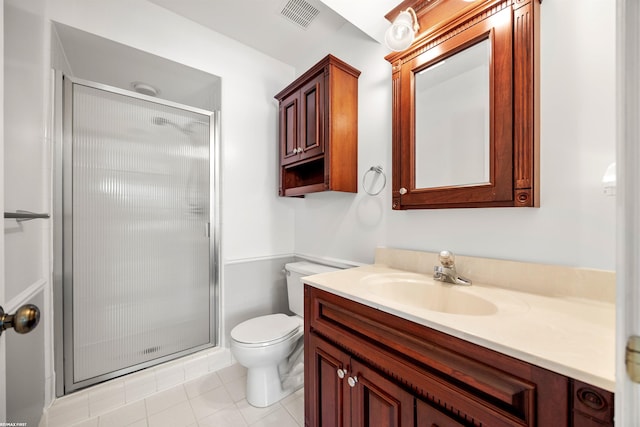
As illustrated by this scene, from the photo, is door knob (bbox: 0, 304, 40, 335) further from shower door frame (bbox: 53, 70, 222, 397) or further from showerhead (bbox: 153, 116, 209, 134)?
showerhead (bbox: 153, 116, 209, 134)

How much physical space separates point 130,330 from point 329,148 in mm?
1692

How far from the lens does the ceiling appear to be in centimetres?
139

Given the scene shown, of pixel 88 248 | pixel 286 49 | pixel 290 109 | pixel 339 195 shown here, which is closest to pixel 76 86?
pixel 88 248

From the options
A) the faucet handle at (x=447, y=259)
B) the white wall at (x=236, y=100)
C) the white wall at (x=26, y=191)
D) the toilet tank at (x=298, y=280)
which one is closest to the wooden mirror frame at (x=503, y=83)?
the faucet handle at (x=447, y=259)

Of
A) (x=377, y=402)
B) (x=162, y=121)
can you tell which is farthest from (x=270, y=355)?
(x=162, y=121)

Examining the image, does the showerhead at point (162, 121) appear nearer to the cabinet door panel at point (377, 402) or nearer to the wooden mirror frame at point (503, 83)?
the wooden mirror frame at point (503, 83)

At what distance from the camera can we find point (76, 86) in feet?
4.71

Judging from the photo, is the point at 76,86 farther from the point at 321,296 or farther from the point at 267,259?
the point at 321,296

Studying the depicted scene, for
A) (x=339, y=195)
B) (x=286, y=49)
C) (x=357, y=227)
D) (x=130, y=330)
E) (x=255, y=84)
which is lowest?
(x=130, y=330)

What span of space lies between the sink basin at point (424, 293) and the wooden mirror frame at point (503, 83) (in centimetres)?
36

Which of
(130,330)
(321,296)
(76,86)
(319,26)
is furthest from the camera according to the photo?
(319,26)

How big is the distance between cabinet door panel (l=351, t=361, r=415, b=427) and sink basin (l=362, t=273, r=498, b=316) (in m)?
0.27

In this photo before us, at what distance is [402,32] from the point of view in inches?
47.7

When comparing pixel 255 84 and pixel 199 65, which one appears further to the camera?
pixel 255 84
